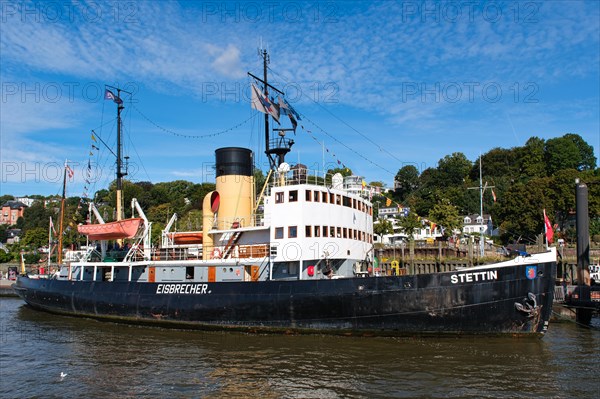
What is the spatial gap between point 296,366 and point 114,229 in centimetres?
1451

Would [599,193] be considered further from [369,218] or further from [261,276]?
[261,276]

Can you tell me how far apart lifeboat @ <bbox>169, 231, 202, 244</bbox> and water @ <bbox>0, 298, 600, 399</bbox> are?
6.40m

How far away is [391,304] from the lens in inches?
720

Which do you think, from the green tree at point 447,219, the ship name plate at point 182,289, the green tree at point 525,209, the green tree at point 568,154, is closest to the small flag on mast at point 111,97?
the ship name plate at point 182,289

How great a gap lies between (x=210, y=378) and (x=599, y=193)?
5591 centimetres

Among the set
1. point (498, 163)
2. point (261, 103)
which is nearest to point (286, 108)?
point (261, 103)

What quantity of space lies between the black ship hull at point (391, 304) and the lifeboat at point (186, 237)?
4.87 m

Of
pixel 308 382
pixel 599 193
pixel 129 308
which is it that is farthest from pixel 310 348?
pixel 599 193

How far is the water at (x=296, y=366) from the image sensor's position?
41.5ft

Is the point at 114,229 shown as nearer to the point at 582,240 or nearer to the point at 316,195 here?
the point at 316,195

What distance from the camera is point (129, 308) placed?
2341 cm

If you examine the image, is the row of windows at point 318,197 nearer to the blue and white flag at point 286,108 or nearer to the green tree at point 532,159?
the blue and white flag at point 286,108

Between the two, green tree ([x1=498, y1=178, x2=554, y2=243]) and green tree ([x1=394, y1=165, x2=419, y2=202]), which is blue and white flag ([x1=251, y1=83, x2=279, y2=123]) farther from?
green tree ([x1=394, y1=165, x2=419, y2=202])

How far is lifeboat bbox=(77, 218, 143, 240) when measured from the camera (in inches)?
972
